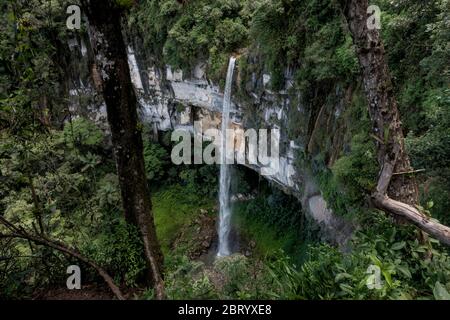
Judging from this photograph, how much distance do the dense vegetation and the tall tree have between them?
0.30 meters

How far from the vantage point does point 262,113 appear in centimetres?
1044

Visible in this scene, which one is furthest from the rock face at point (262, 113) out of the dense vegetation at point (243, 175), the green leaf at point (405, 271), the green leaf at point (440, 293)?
the green leaf at point (440, 293)

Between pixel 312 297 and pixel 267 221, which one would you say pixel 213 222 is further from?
pixel 312 297

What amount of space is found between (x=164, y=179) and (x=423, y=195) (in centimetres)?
1139

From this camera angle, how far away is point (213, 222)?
514 inches

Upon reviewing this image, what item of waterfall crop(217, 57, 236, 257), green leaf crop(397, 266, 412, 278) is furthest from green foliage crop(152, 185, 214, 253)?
green leaf crop(397, 266, 412, 278)

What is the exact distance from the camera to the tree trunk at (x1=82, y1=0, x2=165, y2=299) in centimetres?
292

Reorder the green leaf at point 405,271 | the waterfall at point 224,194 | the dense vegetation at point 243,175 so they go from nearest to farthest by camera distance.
Answer: the green leaf at point 405,271, the dense vegetation at point 243,175, the waterfall at point 224,194

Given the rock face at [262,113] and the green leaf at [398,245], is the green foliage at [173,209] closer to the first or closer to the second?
the rock face at [262,113]

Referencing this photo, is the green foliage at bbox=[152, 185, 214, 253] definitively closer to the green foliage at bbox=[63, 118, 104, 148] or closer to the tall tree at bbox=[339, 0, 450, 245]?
the green foliage at bbox=[63, 118, 104, 148]

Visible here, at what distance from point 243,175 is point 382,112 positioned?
997cm

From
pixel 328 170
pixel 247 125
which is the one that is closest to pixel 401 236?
pixel 328 170

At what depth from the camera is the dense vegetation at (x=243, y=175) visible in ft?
8.38

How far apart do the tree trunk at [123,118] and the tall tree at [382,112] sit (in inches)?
72.6
